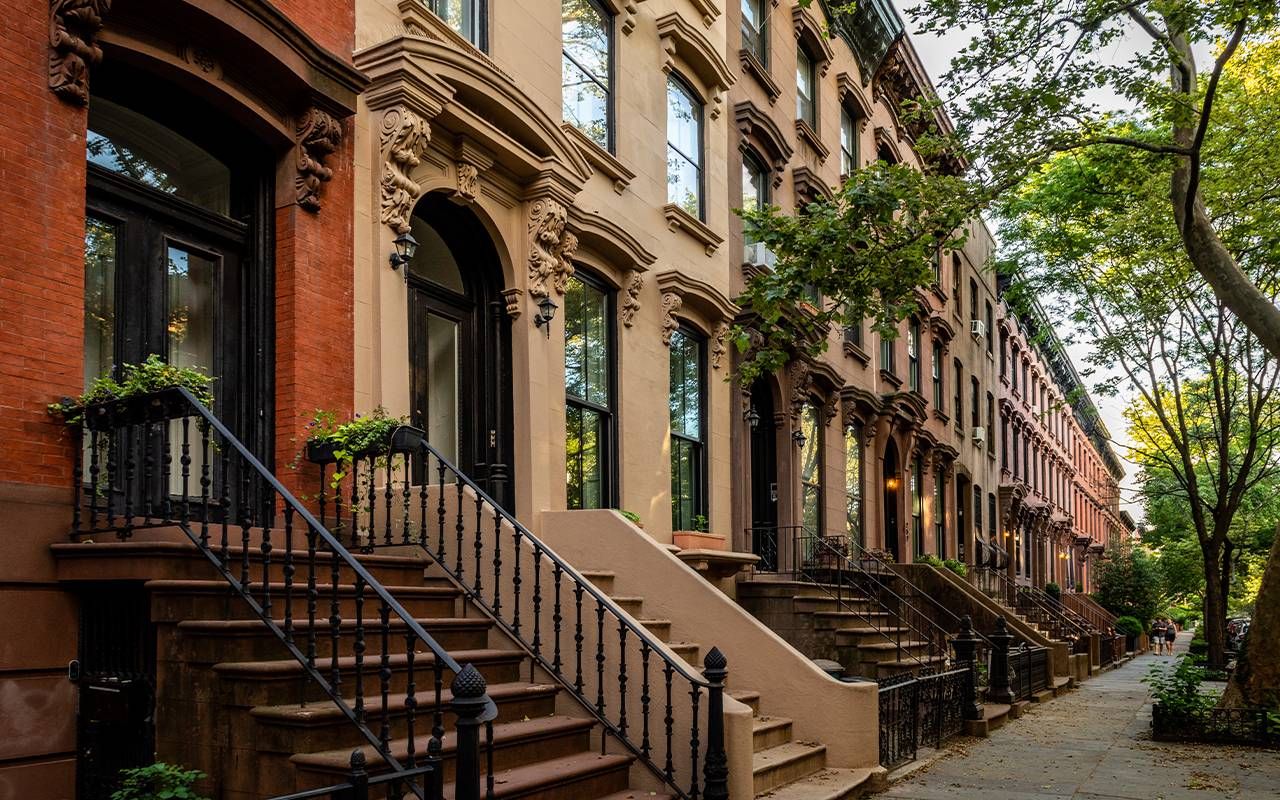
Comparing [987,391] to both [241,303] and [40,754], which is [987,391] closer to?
[241,303]

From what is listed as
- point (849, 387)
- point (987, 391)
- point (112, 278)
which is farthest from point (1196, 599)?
point (112, 278)

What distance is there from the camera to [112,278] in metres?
8.08

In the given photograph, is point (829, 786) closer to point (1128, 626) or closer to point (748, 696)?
point (748, 696)

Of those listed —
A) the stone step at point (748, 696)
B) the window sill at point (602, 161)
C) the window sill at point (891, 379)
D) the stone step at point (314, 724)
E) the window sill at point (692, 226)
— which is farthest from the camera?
the window sill at point (891, 379)

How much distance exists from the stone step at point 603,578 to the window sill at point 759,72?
10.5 m

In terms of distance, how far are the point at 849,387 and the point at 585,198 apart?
9.89m

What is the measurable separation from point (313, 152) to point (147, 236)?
5.12 feet

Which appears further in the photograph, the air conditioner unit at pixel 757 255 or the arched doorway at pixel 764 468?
the arched doorway at pixel 764 468

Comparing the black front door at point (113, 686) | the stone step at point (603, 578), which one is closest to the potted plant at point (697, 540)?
the stone step at point (603, 578)

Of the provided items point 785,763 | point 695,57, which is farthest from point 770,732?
point 695,57

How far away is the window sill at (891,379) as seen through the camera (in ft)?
81.9

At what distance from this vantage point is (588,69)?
14141 mm

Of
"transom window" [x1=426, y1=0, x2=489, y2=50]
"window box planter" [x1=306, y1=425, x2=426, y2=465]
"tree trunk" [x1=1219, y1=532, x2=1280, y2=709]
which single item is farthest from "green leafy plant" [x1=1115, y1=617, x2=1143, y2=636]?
"window box planter" [x1=306, y1=425, x2=426, y2=465]

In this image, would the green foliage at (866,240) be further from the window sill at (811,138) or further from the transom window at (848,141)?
the transom window at (848,141)
